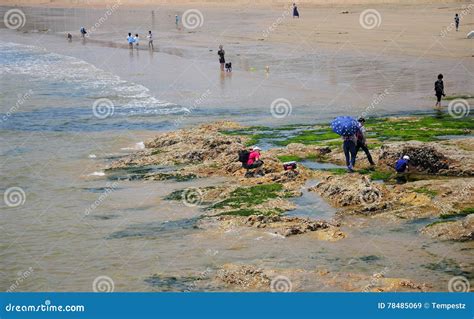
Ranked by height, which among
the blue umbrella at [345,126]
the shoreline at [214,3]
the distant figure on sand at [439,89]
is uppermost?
the shoreline at [214,3]

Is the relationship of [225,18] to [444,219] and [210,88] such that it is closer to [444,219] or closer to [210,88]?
[210,88]

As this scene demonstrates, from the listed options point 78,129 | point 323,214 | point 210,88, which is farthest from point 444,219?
point 210,88

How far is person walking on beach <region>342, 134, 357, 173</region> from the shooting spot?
19.3 metres

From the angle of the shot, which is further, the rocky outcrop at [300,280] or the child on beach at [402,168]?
the child on beach at [402,168]

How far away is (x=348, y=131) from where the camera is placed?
19172 millimetres

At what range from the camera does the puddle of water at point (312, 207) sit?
54.0 ft

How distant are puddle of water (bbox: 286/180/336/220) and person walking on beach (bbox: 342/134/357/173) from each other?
195 centimetres

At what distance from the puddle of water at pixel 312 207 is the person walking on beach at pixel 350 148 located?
1955 mm

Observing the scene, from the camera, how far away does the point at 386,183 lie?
59.6 ft

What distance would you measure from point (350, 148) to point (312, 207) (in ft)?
10.5

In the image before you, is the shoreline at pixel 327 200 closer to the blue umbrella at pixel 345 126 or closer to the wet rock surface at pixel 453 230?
the wet rock surface at pixel 453 230

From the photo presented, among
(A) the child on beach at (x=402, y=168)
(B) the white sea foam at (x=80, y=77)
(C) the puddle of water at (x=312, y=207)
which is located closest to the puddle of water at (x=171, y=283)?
(C) the puddle of water at (x=312, y=207)

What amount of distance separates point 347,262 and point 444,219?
10.1ft

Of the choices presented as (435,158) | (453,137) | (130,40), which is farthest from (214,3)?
(435,158)
